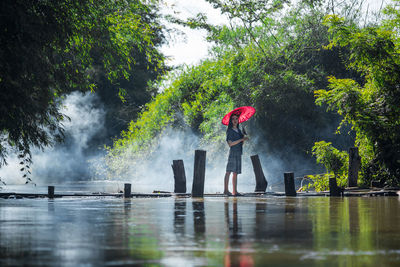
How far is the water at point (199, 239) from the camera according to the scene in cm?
429

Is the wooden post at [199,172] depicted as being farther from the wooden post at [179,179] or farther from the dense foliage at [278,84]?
the dense foliage at [278,84]

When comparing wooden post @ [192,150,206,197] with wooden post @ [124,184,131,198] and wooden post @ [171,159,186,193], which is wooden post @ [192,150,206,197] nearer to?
wooden post @ [124,184,131,198]

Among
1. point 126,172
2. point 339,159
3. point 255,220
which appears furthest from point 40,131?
point 126,172

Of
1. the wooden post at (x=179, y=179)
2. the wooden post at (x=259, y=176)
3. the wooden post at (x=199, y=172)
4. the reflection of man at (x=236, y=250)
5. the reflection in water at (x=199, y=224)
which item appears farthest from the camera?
the wooden post at (x=259, y=176)

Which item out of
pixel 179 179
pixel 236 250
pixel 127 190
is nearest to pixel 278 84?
pixel 179 179

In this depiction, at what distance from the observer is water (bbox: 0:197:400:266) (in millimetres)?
4289

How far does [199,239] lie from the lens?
550 cm

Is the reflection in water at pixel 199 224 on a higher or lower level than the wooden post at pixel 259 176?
lower

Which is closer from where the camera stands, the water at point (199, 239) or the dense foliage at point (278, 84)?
the water at point (199, 239)

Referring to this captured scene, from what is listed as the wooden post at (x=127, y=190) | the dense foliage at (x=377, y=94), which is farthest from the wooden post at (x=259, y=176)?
the wooden post at (x=127, y=190)

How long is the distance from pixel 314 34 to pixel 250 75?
3.49m

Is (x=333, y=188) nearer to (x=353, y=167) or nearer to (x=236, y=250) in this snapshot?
(x=353, y=167)

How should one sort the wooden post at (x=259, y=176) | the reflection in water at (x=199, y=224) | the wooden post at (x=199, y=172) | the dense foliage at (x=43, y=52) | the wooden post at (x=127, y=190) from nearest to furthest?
the reflection in water at (x=199, y=224) → the dense foliage at (x=43, y=52) → the wooden post at (x=127, y=190) → the wooden post at (x=199, y=172) → the wooden post at (x=259, y=176)

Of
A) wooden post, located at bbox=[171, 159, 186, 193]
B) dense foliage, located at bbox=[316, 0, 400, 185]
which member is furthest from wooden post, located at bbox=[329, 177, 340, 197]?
wooden post, located at bbox=[171, 159, 186, 193]
